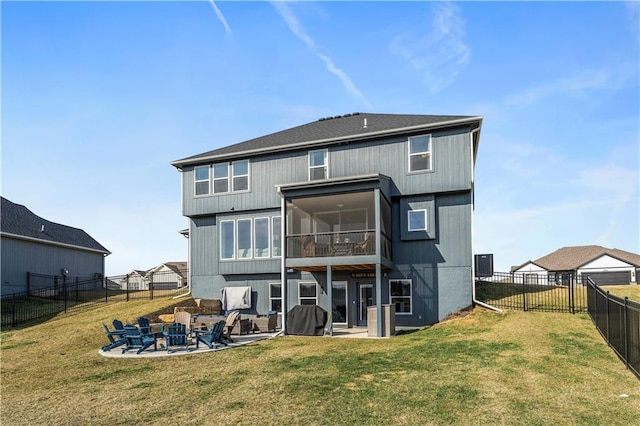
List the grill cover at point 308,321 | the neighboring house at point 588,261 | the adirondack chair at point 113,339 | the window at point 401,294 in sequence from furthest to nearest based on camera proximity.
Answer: the neighboring house at point 588,261
the window at point 401,294
the grill cover at point 308,321
the adirondack chair at point 113,339

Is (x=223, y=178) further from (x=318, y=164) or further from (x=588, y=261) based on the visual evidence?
(x=588, y=261)

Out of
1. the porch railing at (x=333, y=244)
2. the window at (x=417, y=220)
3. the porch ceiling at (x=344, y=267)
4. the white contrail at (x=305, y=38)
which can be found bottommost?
the porch ceiling at (x=344, y=267)

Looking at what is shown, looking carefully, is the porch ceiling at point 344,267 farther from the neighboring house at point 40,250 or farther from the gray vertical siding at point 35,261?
the neighboring house at point 40,250

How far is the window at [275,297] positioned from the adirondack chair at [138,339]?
7.62 metres

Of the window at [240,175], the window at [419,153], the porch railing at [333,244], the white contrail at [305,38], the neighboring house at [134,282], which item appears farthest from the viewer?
the neighboring house at [134,282]

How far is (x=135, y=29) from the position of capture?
13.9 m

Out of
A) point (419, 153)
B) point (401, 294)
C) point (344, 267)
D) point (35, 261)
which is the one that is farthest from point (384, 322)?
point (35, 261)

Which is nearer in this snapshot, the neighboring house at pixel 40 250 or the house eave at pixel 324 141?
the house eave at pixel 324 141

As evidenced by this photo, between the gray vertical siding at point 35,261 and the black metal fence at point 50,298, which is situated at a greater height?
the gray vertical siding at point 35,261

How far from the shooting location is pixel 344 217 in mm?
21781

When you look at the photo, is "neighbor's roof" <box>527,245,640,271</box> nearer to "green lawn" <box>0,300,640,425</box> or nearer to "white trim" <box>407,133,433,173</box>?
"white trim" <box>407,133,433,173</box>

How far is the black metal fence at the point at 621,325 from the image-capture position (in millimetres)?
9977

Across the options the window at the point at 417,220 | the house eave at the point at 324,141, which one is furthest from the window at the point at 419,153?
the window at the point at 417,220

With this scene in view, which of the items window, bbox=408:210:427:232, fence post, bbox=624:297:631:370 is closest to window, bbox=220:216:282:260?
window, bbox=408:210:427:232
